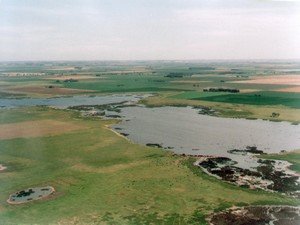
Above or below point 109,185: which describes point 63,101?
above

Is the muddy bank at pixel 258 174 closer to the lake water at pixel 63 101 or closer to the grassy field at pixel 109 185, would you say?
the grassy field at pixel 109 185

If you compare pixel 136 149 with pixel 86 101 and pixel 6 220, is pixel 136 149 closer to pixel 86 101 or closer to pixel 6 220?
pixel 6 220

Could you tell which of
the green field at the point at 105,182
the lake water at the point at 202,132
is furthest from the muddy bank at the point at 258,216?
the lake water at the point at 202,132

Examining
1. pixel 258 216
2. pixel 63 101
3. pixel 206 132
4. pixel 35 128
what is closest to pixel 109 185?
pixel 258 216

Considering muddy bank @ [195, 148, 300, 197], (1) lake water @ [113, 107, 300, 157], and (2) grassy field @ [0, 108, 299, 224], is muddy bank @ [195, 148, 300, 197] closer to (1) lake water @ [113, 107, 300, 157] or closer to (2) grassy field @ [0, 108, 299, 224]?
(2) grassy field @ [0, 108, 299, 224]

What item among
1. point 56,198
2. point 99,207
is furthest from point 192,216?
point 56,198

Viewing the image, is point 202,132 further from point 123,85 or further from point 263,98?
point 123,85
